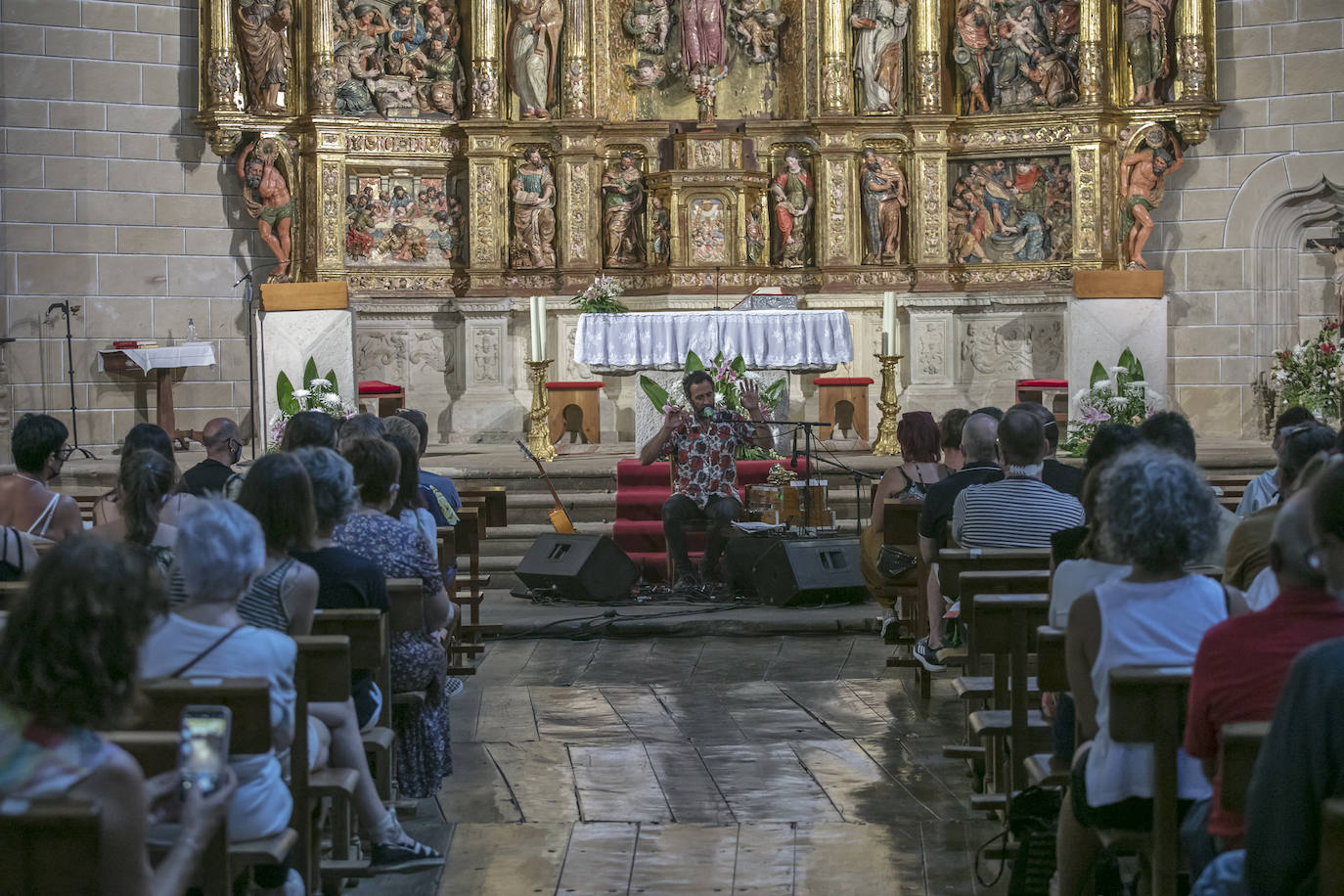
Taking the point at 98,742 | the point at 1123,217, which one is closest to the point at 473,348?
the point at 1123,217

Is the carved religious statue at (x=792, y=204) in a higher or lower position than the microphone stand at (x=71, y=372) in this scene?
higher

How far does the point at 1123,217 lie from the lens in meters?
14.0

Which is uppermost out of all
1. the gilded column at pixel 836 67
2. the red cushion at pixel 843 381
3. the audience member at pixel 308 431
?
the gilded column at pixel 836 67

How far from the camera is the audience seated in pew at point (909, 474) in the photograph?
24.0 feet

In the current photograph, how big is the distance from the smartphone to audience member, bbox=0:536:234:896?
0.97 feet

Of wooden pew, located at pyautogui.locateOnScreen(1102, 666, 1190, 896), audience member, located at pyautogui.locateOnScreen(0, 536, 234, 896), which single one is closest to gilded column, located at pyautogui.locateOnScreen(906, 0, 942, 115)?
wooden pew, located at pyautogui.locateOnScreen(1102, 666, 1190, 896)

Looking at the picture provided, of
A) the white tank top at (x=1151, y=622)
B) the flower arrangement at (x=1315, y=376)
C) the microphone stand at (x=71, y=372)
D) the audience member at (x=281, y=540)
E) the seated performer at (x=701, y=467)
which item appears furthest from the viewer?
the microphone stand at (x=71, y=372)

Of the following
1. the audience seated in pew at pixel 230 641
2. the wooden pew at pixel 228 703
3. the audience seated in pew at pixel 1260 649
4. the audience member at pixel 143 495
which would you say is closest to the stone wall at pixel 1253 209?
the audience member at pixel 143 495

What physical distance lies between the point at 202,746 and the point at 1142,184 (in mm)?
12515

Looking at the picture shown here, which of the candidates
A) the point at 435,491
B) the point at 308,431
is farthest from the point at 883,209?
the point at 308,431

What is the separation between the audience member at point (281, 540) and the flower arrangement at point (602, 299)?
8869 millimetres

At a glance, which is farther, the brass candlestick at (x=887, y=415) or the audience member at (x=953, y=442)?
the brass candlestick at (x=887, y=415)

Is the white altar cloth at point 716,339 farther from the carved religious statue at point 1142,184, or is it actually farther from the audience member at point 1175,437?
the audience member at point 1175,437

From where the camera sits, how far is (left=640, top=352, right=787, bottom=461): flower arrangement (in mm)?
10938
